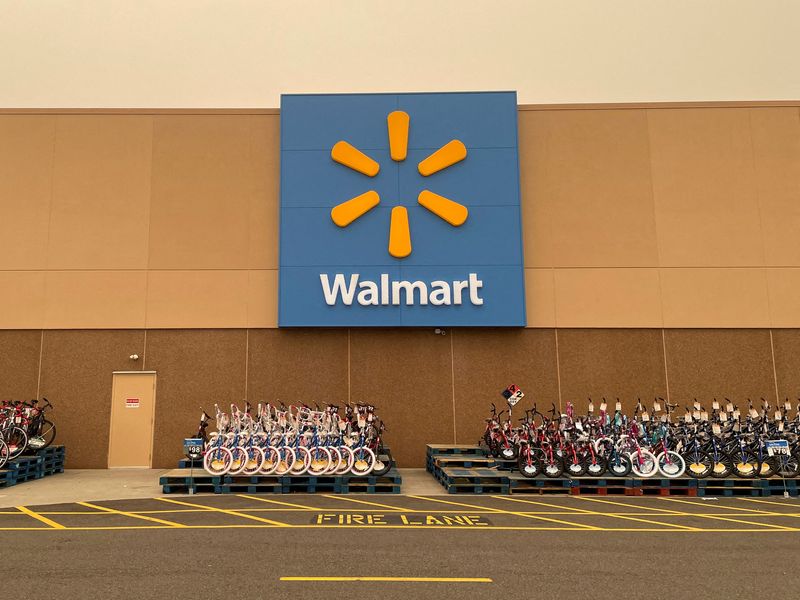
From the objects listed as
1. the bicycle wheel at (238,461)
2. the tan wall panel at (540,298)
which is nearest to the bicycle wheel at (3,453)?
the bicycle wheel at (238,461)

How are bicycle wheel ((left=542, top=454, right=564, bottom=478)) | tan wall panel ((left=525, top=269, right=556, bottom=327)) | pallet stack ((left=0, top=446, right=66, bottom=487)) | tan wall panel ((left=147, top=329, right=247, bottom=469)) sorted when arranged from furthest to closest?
tan wall panel ((left=525, top=269, right=556, bottom=327)) → tan wall panel ((left=147, top=329, right=247, bottom=469)) → pallet stack ((left=0, top=446, right=66, bottom=487)) → bicycle wheel ((left=542, top=454, right=564, bottom=478))

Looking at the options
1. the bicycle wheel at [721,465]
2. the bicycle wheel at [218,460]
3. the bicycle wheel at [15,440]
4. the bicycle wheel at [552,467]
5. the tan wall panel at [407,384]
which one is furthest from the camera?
the tan wall panel at [407,384]

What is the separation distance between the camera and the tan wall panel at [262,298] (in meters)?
14.8

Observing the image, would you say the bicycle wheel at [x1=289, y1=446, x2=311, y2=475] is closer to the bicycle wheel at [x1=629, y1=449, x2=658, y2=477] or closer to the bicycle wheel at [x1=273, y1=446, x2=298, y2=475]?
the bicycle wheel at [x1=273, y1=446, x2=298, y2=475]

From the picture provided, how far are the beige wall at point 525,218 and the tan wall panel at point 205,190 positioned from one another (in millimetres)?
37

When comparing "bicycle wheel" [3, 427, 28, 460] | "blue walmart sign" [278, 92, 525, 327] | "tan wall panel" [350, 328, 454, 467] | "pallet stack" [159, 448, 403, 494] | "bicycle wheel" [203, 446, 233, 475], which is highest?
"blue walmart sign" [278, 92, 525, 327]

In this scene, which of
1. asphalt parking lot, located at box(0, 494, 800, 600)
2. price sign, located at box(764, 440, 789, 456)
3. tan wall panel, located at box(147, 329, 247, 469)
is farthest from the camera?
tan wall panel, located at box(147, 329, 247, 469)

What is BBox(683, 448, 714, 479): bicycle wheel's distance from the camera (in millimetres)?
11211

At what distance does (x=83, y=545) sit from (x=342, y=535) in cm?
319

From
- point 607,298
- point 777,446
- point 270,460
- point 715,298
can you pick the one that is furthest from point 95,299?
point 715,298

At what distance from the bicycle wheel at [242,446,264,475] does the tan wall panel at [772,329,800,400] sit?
1296cm

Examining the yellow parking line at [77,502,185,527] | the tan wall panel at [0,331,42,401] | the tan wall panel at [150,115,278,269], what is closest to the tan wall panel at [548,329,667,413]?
the tan wall panel at [150,115,278,269]

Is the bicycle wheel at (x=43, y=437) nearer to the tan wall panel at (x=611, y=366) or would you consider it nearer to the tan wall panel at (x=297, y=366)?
the tan wall panel at (x=297, y=366)

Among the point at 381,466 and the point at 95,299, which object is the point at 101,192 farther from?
the point at 381,466
